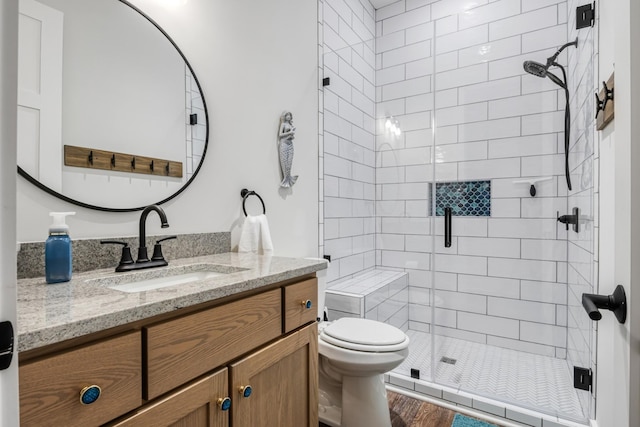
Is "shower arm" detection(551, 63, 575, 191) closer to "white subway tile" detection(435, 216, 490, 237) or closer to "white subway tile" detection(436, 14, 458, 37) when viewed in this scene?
"white subway tile" detection(435, 216, 490, 237)

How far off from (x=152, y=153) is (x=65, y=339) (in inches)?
35.8

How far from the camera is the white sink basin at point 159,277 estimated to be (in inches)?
39.7

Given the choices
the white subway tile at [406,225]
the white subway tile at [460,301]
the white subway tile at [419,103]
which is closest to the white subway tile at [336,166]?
the white subway tile at [406,225]

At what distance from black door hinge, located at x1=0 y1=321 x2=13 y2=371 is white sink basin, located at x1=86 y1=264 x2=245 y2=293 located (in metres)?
0.65

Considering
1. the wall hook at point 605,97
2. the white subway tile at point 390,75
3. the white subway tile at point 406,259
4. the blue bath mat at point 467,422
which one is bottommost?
the blue bath mat at point 467,422

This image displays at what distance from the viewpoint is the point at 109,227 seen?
1.16 metres

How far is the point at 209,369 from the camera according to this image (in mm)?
831

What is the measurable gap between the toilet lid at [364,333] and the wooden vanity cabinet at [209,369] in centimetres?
36

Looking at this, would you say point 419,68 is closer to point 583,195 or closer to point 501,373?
point 583,195

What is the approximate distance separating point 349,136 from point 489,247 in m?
1.40

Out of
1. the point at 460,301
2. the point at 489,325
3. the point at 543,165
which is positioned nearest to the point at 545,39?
the point at 543,165

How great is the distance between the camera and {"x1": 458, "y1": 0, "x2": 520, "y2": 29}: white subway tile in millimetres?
2513

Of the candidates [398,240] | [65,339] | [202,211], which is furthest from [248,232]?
[398,240]

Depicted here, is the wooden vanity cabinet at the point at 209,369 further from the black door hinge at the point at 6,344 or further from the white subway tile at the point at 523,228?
the white subway tile at the point at 523,228
